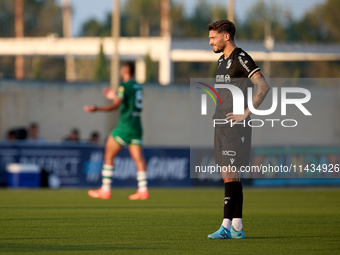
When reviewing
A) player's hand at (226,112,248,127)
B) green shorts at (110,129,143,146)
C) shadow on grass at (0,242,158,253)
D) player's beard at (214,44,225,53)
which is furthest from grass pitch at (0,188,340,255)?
player's beard at (214,44,225,53)

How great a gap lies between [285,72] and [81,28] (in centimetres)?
2787

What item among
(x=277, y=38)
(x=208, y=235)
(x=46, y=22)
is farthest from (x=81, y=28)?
(x=208, y=235)

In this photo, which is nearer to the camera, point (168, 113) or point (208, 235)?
point (208, 235)

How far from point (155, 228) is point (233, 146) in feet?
4.76

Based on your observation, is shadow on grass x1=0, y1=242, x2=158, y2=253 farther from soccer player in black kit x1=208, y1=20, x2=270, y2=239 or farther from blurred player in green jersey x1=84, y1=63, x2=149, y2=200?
blurred player in green jersey x1=84, y1=63, x2=149, y2=200

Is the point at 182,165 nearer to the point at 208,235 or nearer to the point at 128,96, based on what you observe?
the point at 128,96

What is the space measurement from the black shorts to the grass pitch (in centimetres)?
80

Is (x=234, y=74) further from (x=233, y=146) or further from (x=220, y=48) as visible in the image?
(x=233, y=146)

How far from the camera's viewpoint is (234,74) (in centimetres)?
659

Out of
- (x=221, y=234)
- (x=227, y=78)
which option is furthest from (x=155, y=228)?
(x=227, y=78)

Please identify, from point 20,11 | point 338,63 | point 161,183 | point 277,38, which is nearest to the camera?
point 161,183

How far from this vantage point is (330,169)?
18344mm

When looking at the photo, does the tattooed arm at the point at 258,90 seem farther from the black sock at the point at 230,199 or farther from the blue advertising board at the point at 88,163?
the blue advertising board at the point at 88,163

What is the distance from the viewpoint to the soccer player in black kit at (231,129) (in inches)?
258
